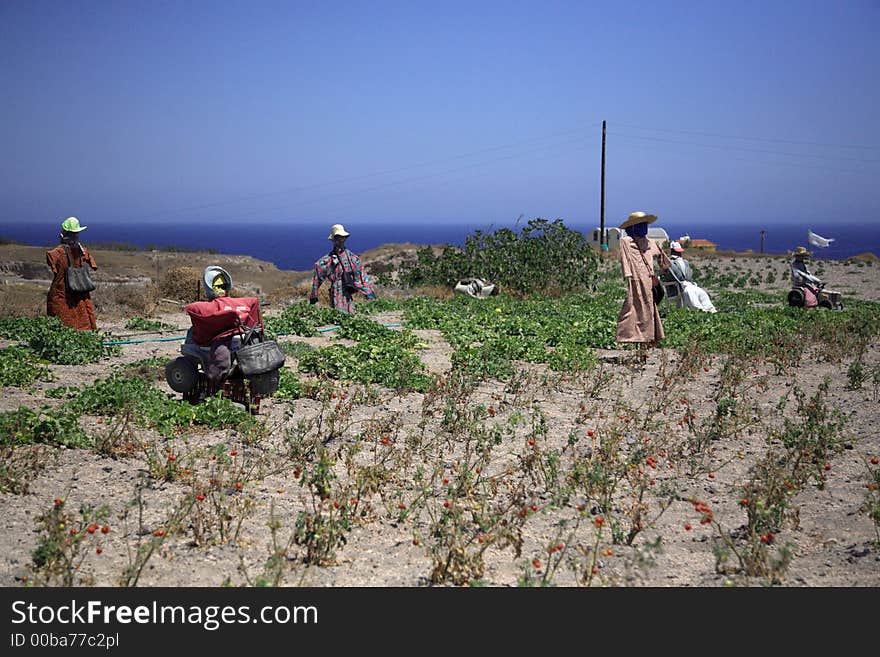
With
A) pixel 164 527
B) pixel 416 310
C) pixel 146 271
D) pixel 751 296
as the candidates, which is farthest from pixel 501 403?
pixel 146 271

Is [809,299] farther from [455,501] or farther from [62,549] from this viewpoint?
[62,549]

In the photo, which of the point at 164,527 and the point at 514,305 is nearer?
the point at 164,527

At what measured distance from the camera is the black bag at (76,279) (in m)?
10.3

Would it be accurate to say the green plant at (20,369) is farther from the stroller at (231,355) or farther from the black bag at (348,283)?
the black bag at (348,283)

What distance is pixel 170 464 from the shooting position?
5.04 m

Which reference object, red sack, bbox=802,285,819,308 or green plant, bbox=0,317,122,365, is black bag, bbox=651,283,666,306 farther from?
green plant, bbox=0,317,122,365

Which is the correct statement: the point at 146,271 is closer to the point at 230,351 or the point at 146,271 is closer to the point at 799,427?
the point at 230,351

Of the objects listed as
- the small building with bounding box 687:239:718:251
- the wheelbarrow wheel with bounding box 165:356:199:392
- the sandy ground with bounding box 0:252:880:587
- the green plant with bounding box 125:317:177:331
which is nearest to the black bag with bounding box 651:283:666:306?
the sandy ground with bounding box 0:252:880:587

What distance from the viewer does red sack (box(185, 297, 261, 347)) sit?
622 cm

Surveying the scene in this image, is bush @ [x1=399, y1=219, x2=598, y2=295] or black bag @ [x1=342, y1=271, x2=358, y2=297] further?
bush @ [x1=399, y1=219, x2=598, y2=295]

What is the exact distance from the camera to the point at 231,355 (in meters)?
6.40

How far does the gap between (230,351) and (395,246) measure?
23739 millimetres

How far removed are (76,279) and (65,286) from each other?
0.17m

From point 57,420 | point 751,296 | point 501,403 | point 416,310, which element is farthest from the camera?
point 751,296
